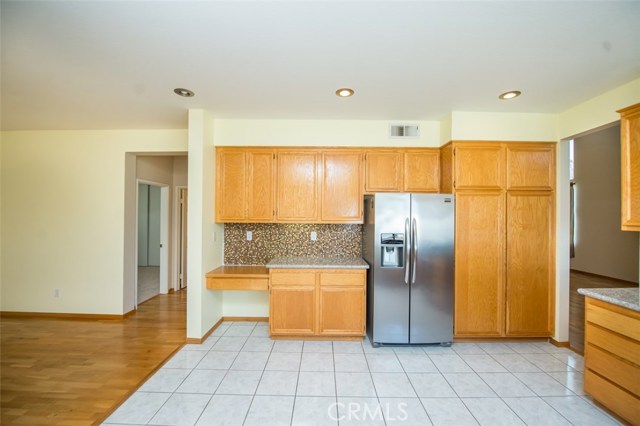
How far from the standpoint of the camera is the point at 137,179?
4055 mm

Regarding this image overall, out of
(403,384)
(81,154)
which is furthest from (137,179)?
(403,384)

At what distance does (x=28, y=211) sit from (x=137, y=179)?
4.75ft

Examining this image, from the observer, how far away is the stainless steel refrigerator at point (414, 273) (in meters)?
2.89

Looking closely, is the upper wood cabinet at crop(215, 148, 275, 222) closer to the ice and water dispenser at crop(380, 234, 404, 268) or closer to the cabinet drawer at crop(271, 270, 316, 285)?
the cabinet drawer at crop(271, 270, 316, 285)

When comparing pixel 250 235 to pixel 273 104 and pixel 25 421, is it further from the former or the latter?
pixel 25 421

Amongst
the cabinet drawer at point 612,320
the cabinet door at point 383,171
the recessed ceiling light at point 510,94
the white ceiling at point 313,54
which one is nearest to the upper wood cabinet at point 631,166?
the white ceiling at point 313,54

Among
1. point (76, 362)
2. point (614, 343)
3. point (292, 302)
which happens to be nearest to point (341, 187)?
point (292, 302)

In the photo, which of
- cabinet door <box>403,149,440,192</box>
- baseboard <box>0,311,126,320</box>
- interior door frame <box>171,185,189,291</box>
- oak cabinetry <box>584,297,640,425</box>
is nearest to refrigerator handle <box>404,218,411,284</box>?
cabinet door <box>403,149,440,192</box>

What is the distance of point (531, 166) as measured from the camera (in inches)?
120

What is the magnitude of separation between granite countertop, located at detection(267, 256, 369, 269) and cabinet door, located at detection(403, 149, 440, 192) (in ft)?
3.62

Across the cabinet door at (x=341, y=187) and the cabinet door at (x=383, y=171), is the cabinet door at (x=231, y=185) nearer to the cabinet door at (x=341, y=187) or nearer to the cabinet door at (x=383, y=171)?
the cabinet door at (x=341, y=187)

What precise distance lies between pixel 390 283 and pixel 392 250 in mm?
354

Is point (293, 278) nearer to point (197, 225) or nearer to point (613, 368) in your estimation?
point (197, 225)

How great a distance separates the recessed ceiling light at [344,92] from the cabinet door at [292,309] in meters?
2.06
